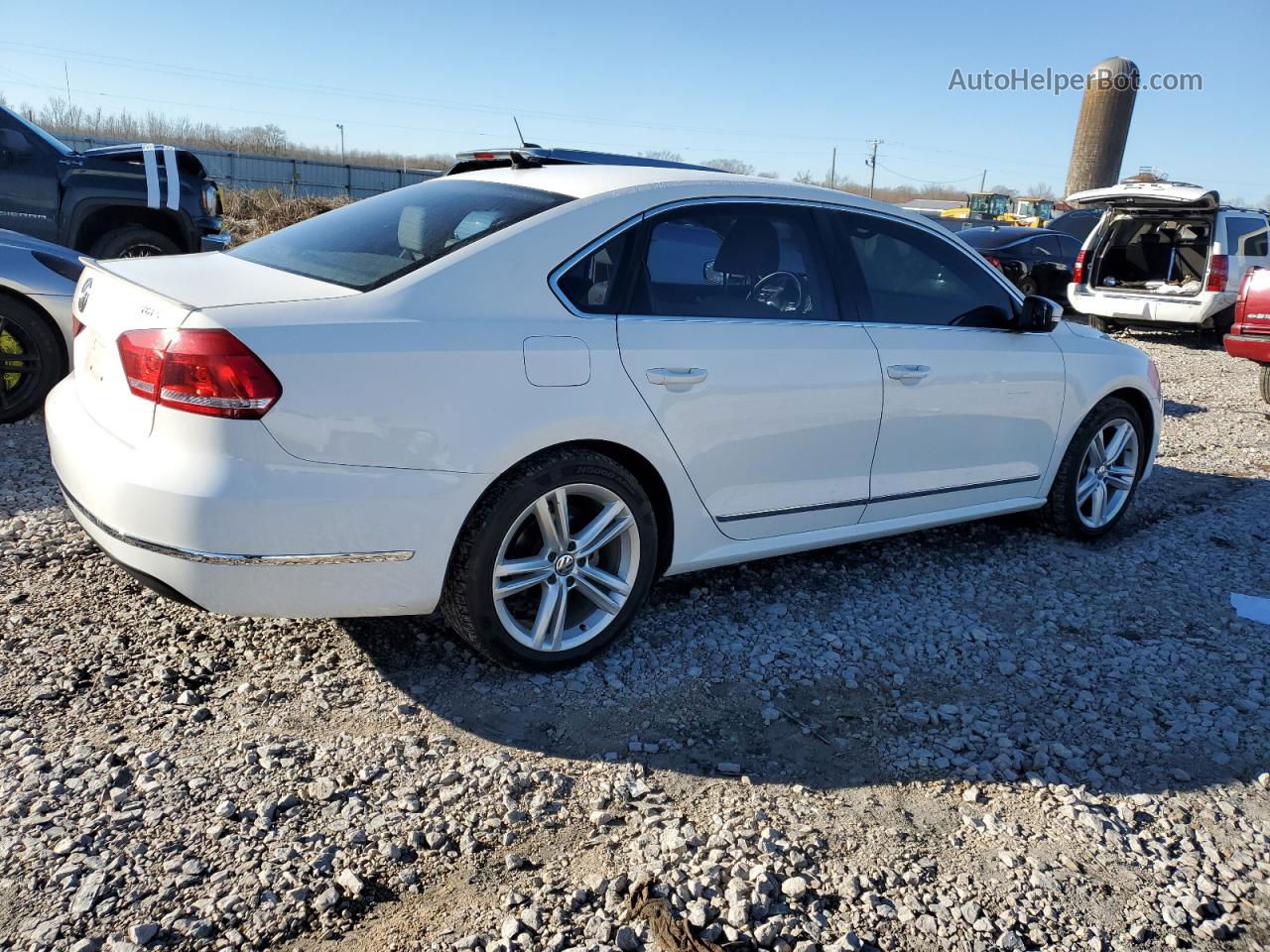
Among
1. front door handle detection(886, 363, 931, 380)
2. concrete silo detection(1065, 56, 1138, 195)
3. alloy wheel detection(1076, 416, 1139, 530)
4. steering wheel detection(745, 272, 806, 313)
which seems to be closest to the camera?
steering wheel detection(745, 272, 806, 313)

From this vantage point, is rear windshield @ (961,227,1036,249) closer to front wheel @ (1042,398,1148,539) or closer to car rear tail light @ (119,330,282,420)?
front wheel @ (1042,398,1148,539)

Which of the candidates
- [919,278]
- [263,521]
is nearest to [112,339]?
[263,521]

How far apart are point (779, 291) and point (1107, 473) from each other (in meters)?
2.50

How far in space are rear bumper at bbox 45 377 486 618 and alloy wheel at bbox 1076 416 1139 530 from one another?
3476 millimetres

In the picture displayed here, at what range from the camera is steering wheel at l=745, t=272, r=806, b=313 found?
12.2ft

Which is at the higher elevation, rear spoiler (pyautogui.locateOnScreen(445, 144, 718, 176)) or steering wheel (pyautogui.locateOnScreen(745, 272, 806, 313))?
rear spoiler (pyautogui.locateOnScreen(445, 144, 718, 176))

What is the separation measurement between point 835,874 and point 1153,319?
12598 millimetres

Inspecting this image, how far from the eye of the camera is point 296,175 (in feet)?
103

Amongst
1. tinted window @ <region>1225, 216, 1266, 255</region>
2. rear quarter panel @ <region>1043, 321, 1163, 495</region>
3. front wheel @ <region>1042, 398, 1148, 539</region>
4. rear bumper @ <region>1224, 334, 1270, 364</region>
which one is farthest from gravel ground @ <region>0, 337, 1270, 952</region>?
tinted window @ <region>1225, 216, 1266, 255</region>

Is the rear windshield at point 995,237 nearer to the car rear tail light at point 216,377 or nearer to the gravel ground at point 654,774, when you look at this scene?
the gravel ground at point 654,774

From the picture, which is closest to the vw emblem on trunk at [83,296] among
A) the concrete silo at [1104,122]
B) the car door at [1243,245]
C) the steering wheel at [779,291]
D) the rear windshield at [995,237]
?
the steering wheel at [779,291]

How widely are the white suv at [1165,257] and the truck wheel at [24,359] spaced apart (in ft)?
36.5

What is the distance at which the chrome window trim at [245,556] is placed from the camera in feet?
8.84

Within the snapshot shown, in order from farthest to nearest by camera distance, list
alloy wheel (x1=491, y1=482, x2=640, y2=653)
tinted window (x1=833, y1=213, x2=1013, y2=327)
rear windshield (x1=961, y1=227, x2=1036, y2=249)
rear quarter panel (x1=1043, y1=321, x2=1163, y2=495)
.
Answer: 1. rear windshield (x1=961, y1=227, x2=1036, y2=249)
2. rear quarter panel (x1=1043, y1=321, x2=1163, y2=495)
3. tinted window (x1=833, y1=213, x2=1013, y2=327)
4. alloy wheel (x1=491, y1=482, x2=640, y2=653)
